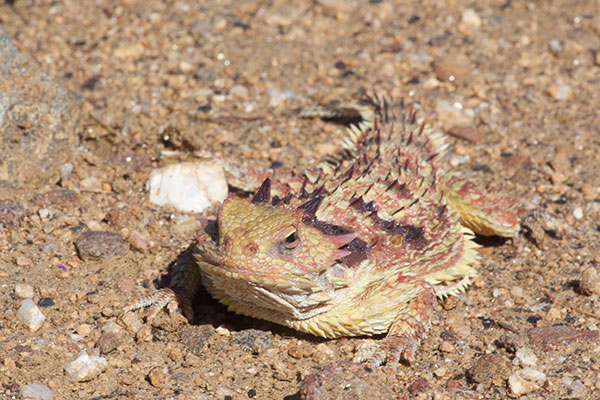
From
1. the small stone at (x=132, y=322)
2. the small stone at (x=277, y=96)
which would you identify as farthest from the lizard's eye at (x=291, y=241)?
the small stone at (x=277, y=96)

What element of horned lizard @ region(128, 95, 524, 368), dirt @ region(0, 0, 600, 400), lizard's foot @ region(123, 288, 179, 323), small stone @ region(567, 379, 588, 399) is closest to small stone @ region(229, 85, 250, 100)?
dirt @ region(0, 0, 600, 400)

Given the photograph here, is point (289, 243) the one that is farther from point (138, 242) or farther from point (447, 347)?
point (138, 242)

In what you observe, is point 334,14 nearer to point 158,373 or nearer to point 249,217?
A: point 249,217

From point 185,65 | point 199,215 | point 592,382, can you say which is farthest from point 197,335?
point 185,65

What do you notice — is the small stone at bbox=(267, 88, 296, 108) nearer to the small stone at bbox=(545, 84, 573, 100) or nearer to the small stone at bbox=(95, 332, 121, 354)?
the small stone at bbox=(545, 84, 573, 100)

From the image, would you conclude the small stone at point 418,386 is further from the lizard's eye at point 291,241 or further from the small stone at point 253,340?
the lizard's eye at point 291,241

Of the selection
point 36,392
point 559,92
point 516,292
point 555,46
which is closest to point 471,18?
point 555,46

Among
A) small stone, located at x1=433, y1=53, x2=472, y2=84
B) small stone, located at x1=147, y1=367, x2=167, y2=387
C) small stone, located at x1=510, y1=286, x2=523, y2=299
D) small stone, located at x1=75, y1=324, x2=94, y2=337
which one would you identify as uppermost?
small stone, located at x1=433, y1=53, x2=472, y2=84
